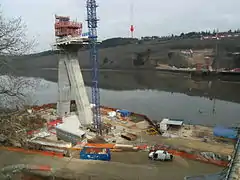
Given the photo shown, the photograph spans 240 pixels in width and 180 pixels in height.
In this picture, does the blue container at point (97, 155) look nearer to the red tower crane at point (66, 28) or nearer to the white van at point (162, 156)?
the white van at point (162, 156)

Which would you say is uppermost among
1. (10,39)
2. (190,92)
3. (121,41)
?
(121,41)

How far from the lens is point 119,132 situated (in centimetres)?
2153

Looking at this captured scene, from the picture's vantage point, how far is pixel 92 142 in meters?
18.4

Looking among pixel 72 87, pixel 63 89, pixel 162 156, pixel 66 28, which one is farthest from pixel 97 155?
pixel 66 28

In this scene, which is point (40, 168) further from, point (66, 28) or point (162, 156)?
point (66, 28)

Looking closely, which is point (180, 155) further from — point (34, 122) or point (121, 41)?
point (121, 41)

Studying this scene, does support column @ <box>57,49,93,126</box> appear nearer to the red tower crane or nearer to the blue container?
the red tower crane

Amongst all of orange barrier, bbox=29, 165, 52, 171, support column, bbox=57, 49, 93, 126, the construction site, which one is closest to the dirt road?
the construction site

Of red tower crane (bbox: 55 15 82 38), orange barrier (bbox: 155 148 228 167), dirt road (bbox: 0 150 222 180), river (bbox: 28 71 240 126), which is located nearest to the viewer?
dirt road (bbox: 0 150 222 180)

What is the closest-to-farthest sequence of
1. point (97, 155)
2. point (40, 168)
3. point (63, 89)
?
1. point (40, 168)
2. point (97, 155)
3. point (63, 89)

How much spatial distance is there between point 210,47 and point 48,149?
9223 cm

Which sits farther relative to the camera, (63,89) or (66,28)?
(63,89)

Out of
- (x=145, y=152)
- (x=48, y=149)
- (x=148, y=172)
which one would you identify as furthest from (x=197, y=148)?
(x=48, y=149)

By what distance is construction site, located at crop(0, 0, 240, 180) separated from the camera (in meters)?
12.1
